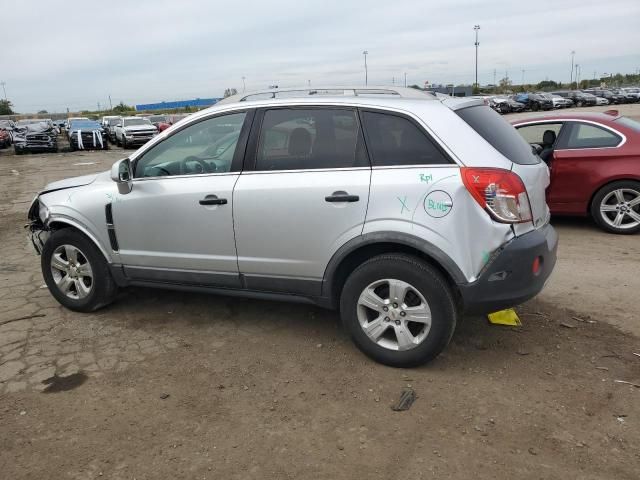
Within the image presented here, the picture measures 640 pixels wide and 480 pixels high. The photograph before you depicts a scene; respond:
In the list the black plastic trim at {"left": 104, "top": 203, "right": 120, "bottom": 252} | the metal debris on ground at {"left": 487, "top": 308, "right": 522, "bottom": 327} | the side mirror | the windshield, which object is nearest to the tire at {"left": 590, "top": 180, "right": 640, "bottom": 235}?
the metal debris on ground at {"left": 487, "top": 308, "right": 522, "bottom": 327}

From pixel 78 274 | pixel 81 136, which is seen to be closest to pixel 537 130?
pixel 78 274

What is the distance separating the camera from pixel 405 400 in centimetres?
325

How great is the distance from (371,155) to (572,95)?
203 feet

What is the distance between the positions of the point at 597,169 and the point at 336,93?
4504 mm

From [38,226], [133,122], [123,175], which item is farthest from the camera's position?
[133,122]

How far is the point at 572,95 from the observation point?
57438 millimetres

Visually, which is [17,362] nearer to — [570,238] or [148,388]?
[148,388]

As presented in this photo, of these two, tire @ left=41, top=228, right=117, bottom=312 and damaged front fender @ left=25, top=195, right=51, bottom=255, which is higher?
damaged front fender @ left=25, top=195, right=51, bottom=255

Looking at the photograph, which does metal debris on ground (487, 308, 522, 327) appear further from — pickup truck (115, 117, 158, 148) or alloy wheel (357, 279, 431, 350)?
pickup truck (115, 117, 158, 148)

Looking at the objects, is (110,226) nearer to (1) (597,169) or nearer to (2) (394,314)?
(2) (394,314)

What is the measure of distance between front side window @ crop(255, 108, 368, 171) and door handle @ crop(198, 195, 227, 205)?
1.16 feet

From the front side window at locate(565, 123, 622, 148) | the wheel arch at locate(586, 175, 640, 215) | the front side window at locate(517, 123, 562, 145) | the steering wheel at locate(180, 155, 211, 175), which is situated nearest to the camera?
the steering wheel at locate(180, 155, 211, 175)

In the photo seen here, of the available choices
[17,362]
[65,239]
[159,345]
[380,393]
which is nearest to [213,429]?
[380,393]

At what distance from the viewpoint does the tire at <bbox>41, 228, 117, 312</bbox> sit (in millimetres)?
4594
